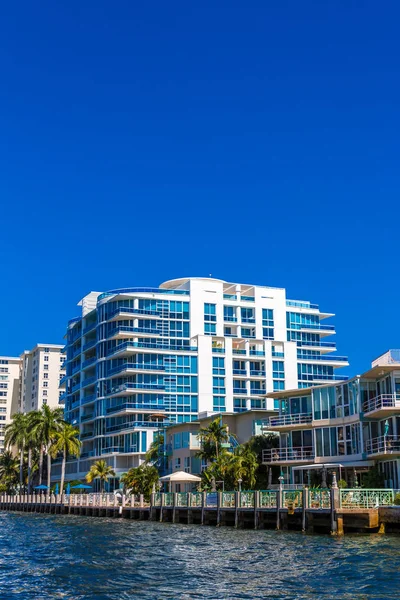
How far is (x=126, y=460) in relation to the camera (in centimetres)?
10956

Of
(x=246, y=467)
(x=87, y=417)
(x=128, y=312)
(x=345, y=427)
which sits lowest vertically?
(x=246, y=467)

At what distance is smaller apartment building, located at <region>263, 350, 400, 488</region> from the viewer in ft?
191

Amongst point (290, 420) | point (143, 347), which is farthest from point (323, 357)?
point (290, 420)

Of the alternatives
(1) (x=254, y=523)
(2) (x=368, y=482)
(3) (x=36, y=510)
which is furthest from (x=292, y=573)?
(3) (x=36, y=510)

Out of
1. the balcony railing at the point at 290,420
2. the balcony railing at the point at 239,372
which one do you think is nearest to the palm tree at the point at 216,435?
the balcony railing at the point at 290,420

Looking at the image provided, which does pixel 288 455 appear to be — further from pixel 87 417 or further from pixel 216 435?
pixel 87 417

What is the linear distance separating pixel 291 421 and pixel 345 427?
274 inches

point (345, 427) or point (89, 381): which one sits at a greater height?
point (89, 381)

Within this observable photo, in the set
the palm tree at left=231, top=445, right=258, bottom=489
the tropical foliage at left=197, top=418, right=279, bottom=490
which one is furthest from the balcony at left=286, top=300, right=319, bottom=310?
the palm tree at left=231, top=445, right=258, bottom=489

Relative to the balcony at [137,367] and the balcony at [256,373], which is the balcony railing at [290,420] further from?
the balcony at [256,373]

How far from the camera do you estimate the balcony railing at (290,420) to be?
2717 inches

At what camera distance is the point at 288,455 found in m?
70.2

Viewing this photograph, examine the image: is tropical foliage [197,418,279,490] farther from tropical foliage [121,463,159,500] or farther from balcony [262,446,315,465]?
tropical foliage [121,463,159,500]

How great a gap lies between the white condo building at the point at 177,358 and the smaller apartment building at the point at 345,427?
36.3 m
